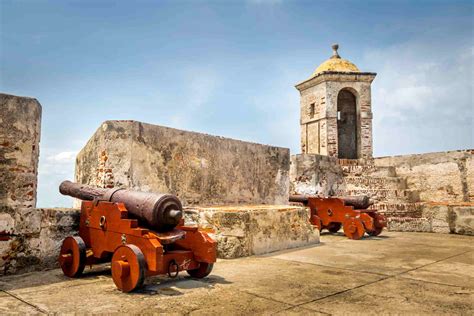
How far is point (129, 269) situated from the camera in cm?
281

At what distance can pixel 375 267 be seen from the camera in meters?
3.87

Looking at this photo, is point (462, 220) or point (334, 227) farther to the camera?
point (334, 227)

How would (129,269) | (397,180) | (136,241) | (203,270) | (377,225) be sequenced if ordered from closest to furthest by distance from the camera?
(129,269) → (136,241) → (203,270) → (377,225) → (397,180)

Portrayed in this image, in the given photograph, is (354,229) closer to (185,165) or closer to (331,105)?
(185,165)

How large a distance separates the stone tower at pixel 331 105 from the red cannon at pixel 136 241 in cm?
1049

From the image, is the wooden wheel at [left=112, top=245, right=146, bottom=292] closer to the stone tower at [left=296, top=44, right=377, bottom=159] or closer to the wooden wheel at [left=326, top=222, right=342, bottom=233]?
the wooden wheel at [left=326, top=222, right=342, bottom=233]

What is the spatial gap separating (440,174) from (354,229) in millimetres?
4759

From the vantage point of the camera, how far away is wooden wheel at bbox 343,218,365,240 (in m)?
6.48

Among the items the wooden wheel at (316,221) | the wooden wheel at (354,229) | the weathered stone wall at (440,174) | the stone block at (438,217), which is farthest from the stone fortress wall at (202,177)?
the weathered stone wall at (440,174)

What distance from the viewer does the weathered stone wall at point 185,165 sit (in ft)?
16.2

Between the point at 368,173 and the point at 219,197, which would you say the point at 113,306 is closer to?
the point at 219,197

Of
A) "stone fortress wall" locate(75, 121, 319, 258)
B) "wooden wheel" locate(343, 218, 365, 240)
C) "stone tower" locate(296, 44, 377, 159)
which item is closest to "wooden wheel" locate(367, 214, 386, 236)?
"wooden wheel" locate(343, 218, 365, 240)

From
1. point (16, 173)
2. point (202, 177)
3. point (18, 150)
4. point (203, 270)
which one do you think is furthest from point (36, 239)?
point (202, 177)

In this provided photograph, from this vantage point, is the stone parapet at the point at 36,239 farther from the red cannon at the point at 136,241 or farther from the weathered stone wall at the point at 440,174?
the weathered stone wall at the point at 440,174
